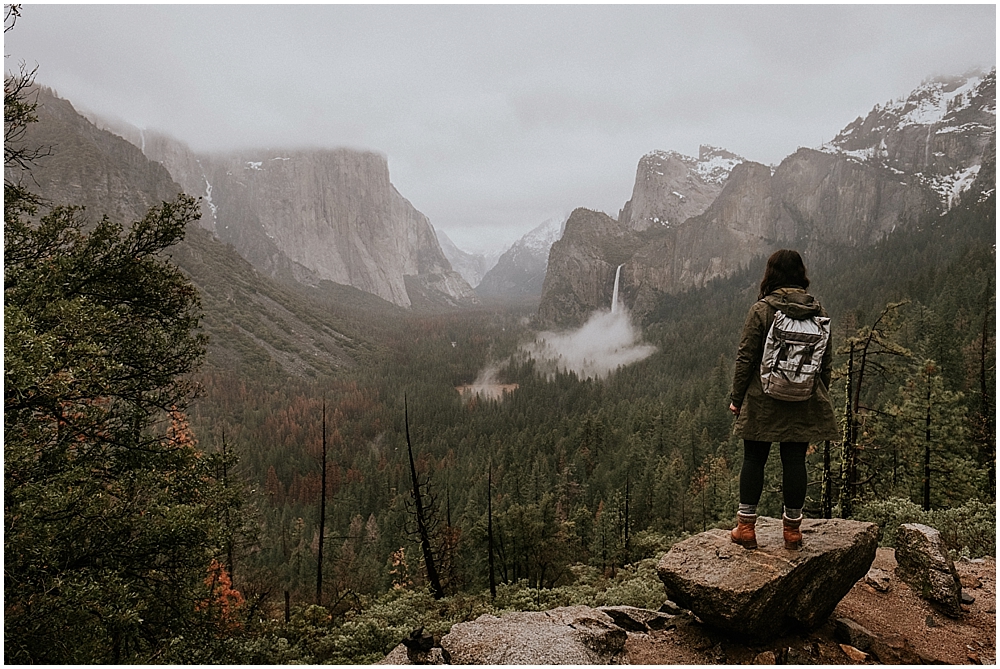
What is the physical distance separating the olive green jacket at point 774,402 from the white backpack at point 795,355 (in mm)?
98

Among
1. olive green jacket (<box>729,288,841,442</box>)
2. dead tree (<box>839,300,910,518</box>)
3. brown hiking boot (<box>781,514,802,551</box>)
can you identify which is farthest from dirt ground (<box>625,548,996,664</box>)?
dead tree (<box>839,300,910,518</box>)

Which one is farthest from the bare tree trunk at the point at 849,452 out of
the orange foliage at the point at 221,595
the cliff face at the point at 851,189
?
the cliff face at the point at 851,189

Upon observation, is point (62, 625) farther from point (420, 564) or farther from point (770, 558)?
point (420, 564)

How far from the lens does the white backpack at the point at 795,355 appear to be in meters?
4.23

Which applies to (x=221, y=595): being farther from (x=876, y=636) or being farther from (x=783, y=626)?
(x=876, y=636)

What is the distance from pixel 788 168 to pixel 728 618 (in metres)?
180

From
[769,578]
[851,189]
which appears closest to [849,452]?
[769,578]

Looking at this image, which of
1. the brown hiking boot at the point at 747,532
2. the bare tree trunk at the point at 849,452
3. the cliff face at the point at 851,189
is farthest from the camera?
the cliff face at the point at 851,189

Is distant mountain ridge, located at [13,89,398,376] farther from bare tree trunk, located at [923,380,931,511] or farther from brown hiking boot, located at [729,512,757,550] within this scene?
brown hiking boot, located at [729,512,757,550]

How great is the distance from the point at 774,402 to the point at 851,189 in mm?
163309

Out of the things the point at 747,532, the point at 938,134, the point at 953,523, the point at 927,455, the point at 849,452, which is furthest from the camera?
the point at 938,134

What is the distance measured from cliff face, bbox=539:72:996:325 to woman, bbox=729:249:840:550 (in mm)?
133697

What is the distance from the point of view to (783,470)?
4684mm

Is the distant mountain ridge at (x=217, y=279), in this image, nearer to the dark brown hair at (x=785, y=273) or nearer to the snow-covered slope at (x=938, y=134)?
the dark brown hair at (x=785, y=273)
